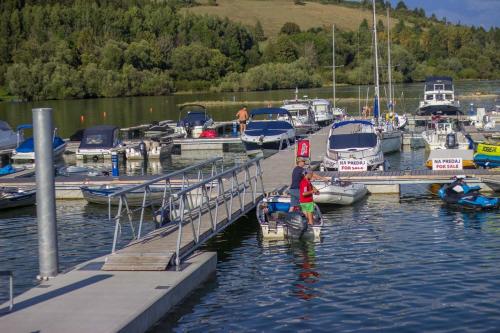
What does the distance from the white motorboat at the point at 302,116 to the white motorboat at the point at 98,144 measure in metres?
12.9

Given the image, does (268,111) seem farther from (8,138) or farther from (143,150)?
(8,138)

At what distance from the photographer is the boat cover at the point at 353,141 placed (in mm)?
33562

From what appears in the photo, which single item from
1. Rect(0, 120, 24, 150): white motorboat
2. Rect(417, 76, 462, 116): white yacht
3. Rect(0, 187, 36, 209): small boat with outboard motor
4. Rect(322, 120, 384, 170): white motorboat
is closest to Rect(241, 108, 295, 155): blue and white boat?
Rect(322, 120, 384, 170): white motorboat

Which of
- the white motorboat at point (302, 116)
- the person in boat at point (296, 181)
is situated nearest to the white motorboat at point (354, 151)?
the person in boat at point (296, 181)

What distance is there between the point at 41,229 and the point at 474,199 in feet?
50.2

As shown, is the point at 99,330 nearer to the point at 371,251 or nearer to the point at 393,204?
the point at 371,251

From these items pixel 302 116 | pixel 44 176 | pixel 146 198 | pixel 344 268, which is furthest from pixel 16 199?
pixel 302 116

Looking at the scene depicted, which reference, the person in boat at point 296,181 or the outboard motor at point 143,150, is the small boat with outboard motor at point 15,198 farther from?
the outboard motor at point 143,150

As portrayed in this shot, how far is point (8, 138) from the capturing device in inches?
1924

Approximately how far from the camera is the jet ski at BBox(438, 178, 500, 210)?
26344 millimetres

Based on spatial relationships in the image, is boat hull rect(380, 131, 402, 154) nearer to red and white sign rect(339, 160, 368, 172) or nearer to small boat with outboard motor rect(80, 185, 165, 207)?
red and white sign rect(339, 160, 368, 172)

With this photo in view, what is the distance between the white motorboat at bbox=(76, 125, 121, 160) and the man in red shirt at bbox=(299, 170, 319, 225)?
2333 centimetres

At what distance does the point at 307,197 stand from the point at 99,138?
25.3 metres

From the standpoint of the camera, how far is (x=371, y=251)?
21312 millimetres
